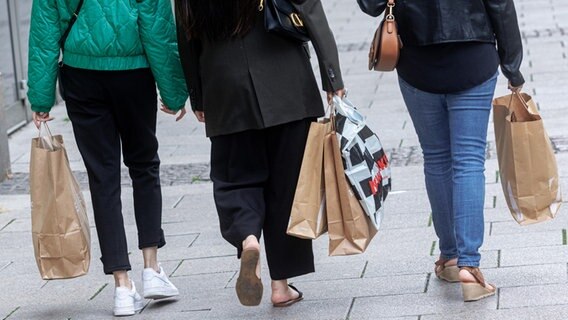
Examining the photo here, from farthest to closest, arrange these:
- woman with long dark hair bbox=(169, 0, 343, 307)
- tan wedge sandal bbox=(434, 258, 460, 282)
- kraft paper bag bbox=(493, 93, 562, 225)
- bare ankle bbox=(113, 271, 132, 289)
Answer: bare ankle bbox=(113, 271, 132, 289), tan wedge sandal bbox=(434, 258, 460, 282), kraft paper bag bbox=(493, 93, 562, 225), woman with long dark hair bbox=(169, 0, 343, 307)

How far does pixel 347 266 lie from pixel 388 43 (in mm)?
1348

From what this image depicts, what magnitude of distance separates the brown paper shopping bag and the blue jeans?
1508 mm

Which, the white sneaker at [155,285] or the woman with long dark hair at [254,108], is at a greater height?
the woman with long dark hair at [254,108]

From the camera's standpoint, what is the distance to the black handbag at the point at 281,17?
4.78m

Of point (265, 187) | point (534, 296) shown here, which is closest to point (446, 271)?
point (534, 296)

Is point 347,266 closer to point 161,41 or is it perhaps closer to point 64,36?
point 161,41

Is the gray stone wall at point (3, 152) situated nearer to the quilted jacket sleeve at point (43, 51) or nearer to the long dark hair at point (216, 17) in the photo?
the quilted jacket sleeve at point (43, 51)

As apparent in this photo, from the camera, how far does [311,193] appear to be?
15.8 ft

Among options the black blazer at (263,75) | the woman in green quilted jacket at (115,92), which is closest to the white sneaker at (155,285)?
the woman in green quilted jacket at (115,92)

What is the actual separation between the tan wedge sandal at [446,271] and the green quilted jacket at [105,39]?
138 cm

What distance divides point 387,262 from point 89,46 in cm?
174

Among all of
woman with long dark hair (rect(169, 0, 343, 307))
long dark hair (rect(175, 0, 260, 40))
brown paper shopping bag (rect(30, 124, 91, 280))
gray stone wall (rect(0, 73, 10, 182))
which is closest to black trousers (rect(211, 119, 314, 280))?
woman with long dark hair (rect(169, 0, 343, 307))

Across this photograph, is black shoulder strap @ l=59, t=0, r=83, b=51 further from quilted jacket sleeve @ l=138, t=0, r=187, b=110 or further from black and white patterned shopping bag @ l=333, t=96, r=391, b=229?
black and white patterned shopping bag @ l=333, t=96, r=391, b=229

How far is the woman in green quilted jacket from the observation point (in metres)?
5.06
